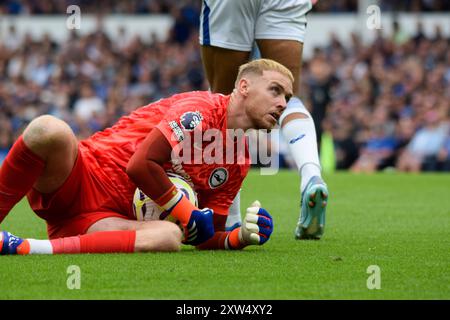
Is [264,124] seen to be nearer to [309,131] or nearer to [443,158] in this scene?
[309,131]

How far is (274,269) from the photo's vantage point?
440 centimetres

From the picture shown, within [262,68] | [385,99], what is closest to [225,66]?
[262,68]

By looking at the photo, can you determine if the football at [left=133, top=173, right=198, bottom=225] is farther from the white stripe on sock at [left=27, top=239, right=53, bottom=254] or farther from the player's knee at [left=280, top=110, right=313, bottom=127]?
the player's knee at [left=280, top=110, right=313, bottom=127]

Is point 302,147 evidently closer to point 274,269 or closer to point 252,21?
point 252,21

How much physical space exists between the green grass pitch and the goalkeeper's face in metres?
0.67

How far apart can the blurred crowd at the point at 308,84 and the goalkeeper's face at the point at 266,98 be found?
1038 centimetres

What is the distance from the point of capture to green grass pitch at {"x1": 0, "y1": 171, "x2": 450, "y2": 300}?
3768 millimetres

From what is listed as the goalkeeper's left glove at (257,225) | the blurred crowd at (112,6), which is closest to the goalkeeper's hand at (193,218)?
the goalkeeper's left glove at (257,225)

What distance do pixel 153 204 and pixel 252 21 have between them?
1.58m

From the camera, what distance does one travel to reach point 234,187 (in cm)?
529

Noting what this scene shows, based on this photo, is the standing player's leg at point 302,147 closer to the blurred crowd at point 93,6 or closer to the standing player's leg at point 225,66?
the standing player's leg at point 225,66

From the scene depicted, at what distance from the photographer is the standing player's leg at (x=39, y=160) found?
470cm
